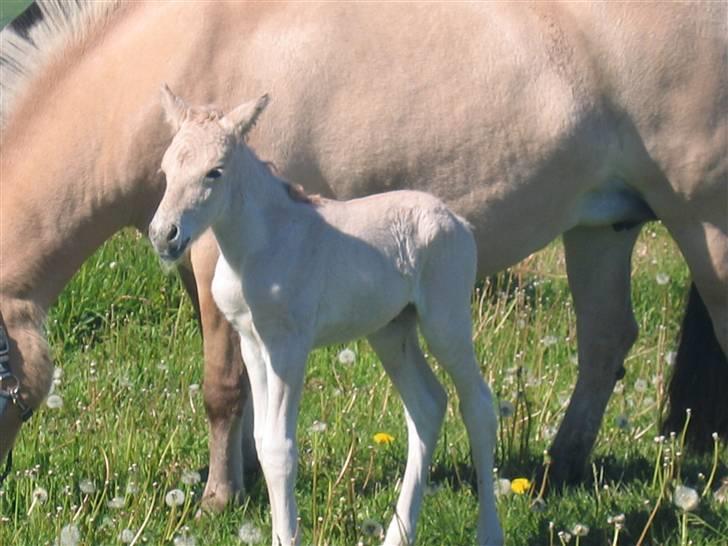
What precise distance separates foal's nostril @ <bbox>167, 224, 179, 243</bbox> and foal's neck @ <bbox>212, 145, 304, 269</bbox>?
10.2 inches

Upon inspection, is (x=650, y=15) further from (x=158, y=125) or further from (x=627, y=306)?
(x=158, y=125)

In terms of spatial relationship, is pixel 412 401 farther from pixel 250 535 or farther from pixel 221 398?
pixel 221 398

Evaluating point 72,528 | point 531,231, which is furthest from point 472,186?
point 72,528

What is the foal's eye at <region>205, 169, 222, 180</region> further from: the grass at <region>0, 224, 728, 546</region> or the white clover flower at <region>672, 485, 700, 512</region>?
the white clover flower at <region>672, 485, 700, 512</region>

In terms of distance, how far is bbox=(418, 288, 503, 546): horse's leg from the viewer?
4.17 metres

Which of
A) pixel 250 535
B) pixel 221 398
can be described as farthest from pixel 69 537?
pixel 221 398

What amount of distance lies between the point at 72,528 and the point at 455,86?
1.87 meters

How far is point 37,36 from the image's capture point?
496 centimetres

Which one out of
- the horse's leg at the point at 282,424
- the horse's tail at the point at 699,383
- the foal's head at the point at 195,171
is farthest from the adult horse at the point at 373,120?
the foal's head at the point at 195,171

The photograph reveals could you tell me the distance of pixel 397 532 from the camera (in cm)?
436

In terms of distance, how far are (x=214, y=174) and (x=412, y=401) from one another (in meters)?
1.06

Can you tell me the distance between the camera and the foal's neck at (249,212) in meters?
3.84

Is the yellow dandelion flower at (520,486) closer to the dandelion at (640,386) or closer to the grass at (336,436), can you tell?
the grass at (336,436)

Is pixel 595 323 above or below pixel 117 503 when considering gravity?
above
